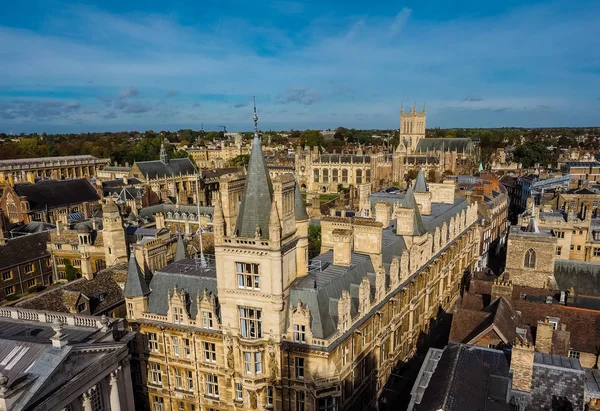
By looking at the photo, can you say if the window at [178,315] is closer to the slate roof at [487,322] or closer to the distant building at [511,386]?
the distant building at [511,386]

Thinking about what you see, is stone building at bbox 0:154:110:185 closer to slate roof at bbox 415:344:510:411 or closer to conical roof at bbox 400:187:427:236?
conical roof at bbox 400:187:427:236

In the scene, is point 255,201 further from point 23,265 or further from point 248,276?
point 23,265

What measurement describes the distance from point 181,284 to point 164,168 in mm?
86069

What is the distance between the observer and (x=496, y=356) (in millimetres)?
24281

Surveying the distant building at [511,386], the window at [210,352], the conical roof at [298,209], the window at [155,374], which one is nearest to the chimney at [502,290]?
the distant building at [511,386]

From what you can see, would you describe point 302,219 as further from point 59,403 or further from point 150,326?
point 59,403

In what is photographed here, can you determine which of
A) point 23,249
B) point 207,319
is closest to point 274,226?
point 207,319

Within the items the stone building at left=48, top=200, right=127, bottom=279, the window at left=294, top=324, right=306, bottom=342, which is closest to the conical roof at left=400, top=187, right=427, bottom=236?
the window at left=294, top=324, right=306, bottom=342

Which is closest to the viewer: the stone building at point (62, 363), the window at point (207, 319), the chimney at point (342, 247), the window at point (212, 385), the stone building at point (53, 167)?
the stone building at point (62, 363)

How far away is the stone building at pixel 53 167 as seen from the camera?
118812 mm

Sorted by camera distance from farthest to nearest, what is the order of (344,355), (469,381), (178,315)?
(178,315) → (344,355) → (469,381)

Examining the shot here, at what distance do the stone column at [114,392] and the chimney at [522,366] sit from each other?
21.5 m

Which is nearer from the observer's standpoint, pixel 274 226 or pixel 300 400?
pixel 274 226

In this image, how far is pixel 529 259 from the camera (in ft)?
144
